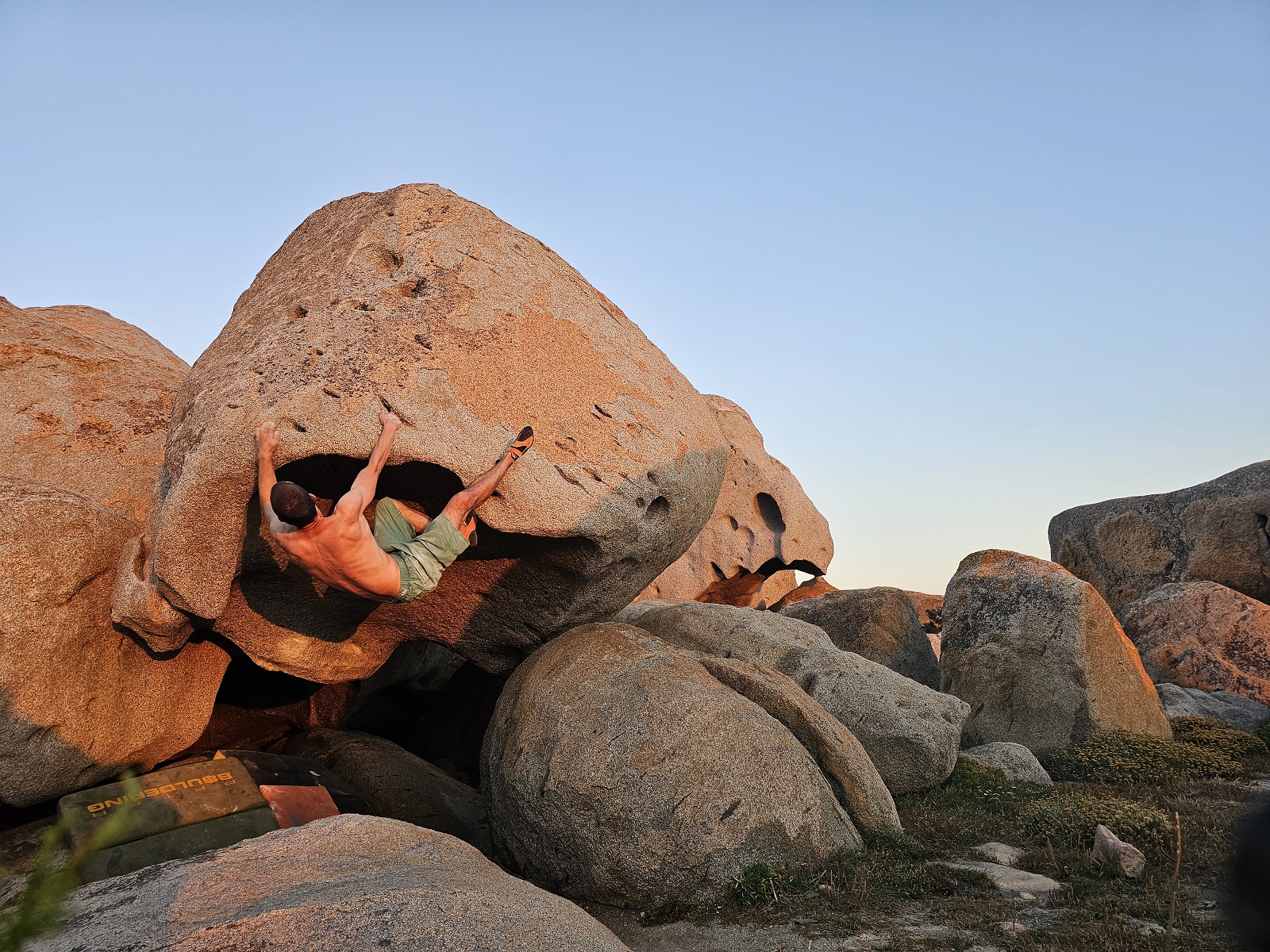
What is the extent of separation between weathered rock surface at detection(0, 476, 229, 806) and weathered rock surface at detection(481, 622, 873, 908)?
10.5 feet

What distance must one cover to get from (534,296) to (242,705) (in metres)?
5.94

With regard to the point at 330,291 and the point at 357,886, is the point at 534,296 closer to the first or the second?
the point at 330,291

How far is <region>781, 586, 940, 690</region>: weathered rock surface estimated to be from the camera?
1462 cm

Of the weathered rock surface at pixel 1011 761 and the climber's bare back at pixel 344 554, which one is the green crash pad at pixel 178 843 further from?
the weathered rock surface at pixel 1011 761

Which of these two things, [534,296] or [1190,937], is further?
[534,296]

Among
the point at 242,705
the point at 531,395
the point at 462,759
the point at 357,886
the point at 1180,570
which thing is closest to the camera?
the point at 357,886

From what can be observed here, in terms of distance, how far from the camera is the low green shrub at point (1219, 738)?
12.1 meters

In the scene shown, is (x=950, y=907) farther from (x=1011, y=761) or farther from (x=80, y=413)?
(x=80, y=413)

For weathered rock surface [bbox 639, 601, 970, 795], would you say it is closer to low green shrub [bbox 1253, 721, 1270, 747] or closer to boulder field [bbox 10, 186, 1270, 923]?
boulder field [bbox 10, 186, 1270, 923]

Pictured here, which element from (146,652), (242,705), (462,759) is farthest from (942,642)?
(146,652)

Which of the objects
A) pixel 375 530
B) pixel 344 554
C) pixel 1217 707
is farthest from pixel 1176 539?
pixel 344 554

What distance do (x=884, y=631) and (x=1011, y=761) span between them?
4.19 metres

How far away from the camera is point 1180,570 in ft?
69.4

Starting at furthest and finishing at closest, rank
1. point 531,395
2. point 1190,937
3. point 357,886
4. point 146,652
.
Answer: point 146,652, point 531,395, point 1190,937, point 357,886
